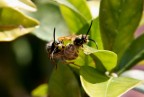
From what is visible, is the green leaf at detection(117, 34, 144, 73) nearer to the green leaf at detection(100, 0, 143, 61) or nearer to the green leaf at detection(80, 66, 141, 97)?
the green leaf at detection(100, 0, 143, 61)

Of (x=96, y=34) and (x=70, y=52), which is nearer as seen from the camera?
(x=70, y=52)

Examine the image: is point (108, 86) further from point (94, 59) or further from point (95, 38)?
point (95, 38)

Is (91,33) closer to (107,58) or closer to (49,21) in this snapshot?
(107,58)

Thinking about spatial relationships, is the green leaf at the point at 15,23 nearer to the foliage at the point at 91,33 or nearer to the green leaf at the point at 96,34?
the foliage at the point at 91,33

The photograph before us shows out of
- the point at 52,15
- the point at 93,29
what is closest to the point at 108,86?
the point at 93,29

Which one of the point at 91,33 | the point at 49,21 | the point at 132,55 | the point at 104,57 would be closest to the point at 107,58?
the point at 104,57

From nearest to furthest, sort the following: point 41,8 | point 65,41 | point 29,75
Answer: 1. point 65,41
2. point 41,8
3. point 29,75
